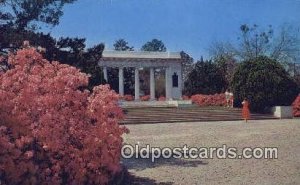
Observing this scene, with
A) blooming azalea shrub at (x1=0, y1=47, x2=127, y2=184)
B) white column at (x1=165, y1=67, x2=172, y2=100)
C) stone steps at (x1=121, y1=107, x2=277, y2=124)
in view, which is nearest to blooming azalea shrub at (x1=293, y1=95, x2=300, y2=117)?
stone steps at (x1=121, y1=107, x2=277, y2=124)

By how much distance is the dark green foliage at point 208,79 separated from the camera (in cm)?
5197

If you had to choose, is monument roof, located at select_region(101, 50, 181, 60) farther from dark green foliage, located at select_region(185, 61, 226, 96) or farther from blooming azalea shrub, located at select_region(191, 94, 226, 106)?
blooming azalea shrub, located at select_region(191, 94, 226, 106)

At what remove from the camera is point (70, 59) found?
13.2 m

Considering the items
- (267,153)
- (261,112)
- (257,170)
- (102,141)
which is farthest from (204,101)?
(102,141)

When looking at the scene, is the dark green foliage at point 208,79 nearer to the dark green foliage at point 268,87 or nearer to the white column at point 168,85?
the white column at point 168,85

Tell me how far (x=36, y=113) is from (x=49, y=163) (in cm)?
106

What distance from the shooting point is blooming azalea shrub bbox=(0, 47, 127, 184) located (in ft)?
26.7

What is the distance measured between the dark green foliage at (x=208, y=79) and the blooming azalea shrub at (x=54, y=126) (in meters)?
43.0

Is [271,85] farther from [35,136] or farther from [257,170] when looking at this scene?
[35,136]

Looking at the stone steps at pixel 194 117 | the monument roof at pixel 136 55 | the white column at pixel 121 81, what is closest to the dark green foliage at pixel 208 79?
the monument roof at pixel 136 55

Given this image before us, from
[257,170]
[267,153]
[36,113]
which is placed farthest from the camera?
[267,153]

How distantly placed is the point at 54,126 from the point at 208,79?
4425 centimetres

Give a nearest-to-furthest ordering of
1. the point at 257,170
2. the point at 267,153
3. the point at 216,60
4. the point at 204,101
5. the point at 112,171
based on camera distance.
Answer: the point at 112,171 → the point at 257,170 → the point at 267,153 → the point at 204,101 → the point at 216,60

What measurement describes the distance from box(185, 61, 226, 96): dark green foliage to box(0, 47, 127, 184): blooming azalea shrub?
141 feet
